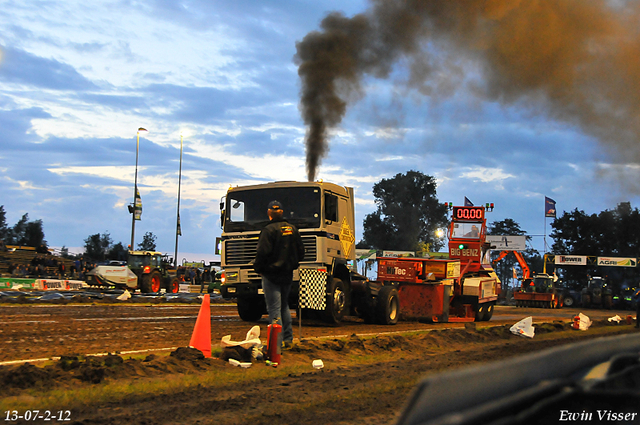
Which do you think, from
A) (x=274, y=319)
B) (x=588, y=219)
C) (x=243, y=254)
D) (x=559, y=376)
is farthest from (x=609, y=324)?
(x=588, y=219)

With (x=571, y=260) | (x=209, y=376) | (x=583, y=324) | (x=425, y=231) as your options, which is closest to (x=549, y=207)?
(x=571, y=260)

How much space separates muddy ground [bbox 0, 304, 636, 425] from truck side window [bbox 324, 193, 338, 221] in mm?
3127

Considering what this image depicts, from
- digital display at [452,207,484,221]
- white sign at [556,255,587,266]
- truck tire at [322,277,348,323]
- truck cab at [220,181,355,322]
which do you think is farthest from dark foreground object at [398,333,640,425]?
white sign at [556,255,587,266]

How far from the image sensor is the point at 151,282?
101ft

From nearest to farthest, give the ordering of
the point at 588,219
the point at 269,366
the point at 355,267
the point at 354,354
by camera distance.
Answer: the point at 269,366 → the point at 354,354 → the point at 355,267 → the point at 588,219

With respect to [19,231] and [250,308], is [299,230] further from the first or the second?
[19,231]

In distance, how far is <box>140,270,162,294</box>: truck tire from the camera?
3039cm

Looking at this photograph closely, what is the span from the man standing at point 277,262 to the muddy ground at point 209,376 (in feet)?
2.23

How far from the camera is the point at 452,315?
61.8 feet

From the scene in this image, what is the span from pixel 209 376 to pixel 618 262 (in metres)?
62.0

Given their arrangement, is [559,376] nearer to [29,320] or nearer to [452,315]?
[29,320]

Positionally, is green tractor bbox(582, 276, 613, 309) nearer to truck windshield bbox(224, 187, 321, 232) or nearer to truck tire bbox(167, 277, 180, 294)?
truck tire bbox(167, 277, 180, 294)

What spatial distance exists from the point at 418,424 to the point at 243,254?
11.8 meters

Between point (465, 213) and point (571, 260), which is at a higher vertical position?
point (465, 213)
